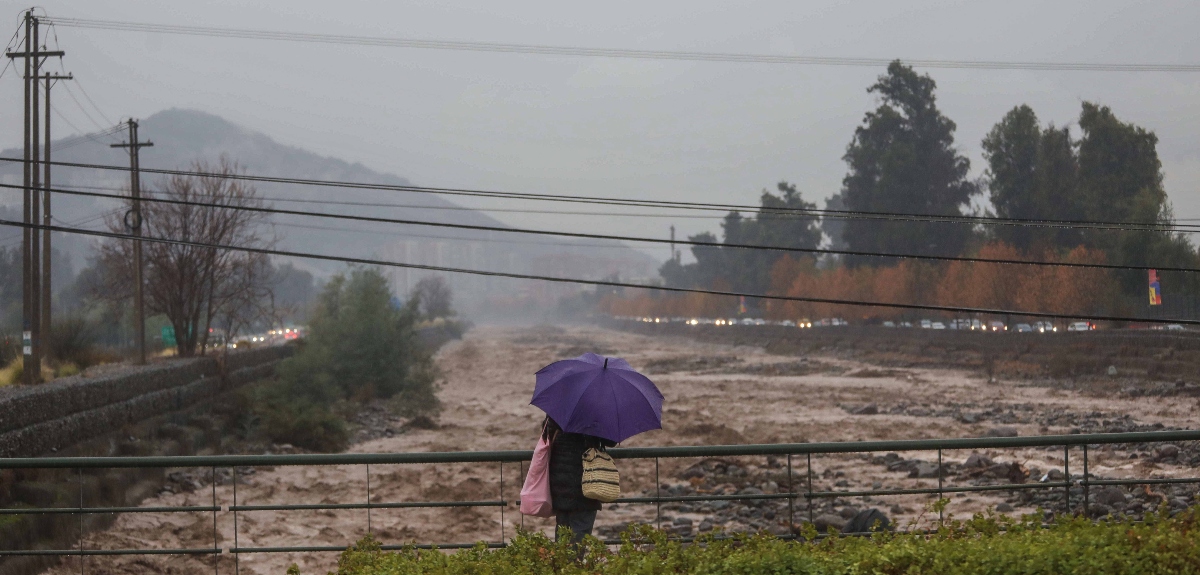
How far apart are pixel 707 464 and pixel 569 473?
24.6m

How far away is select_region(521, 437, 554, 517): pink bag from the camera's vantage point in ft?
24.6

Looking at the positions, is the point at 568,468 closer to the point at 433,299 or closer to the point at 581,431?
the point at 581,431

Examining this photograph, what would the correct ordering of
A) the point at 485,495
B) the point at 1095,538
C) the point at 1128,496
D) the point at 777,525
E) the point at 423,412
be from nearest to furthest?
the point at 1095,538
the point at 777,525
the point at 1128,496
the point at 485,495
the point at 423,412

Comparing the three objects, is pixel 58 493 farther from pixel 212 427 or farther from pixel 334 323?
pixel 334 323

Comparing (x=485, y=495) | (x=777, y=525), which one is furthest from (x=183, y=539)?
(x=777, y=525)

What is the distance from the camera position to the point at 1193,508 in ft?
23.2

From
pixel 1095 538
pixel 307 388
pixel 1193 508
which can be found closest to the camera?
pixel 1095 538

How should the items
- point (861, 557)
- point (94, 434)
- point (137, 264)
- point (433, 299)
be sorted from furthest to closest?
point (433, 299), point (137, 264), point (94, 434), point (861, 557)

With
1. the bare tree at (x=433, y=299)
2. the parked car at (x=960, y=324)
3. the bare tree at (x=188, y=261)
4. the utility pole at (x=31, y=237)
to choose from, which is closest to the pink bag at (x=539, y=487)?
the utility pole at (x=31, y=237)

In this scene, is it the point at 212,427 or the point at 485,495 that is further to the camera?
the point at 212,427

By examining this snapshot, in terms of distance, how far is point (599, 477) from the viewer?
294 inches

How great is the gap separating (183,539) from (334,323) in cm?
3269

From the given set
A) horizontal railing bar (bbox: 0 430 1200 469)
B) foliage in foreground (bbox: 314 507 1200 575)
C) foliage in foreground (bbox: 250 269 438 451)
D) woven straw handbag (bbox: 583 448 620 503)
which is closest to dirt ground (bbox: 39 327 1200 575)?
horizontal railing bar (bbox: 0 430 1200 469)

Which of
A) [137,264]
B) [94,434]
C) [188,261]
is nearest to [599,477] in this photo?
[94,434]
